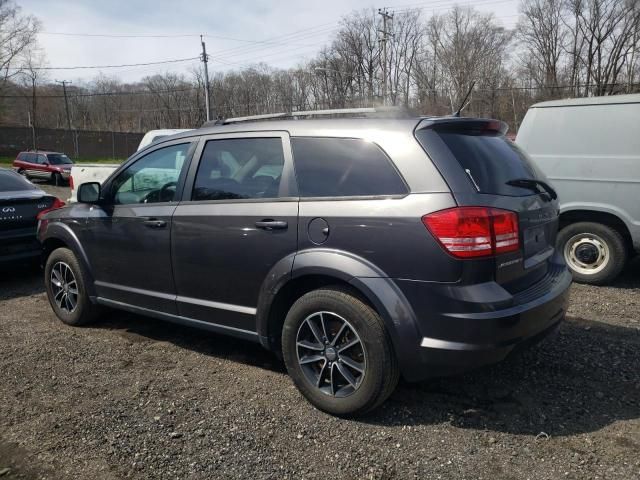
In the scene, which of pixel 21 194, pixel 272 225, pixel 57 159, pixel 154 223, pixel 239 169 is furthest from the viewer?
pixel 57 159

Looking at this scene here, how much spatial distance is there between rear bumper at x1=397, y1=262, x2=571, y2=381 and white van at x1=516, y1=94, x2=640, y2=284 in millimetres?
3547

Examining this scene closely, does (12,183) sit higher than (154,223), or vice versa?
(12,183)

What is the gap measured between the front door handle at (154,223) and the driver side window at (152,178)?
170 millimetres

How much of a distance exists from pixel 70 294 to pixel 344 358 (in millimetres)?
3090

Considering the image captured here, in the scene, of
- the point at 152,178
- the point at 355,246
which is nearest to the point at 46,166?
the point at 152,178

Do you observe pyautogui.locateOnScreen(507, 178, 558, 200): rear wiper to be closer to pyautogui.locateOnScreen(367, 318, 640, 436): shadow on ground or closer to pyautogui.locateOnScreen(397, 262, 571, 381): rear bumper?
pyautogui.locateOnScreen(397, 262, 571, 381): rear bumper

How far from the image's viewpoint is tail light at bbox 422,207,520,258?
2.68 m

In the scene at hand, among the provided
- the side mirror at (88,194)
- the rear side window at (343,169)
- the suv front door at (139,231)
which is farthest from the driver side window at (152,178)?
the rear side window at (343,169)

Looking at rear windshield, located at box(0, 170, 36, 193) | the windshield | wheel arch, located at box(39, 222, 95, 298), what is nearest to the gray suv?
wheel arch, located at box(39, 222, 95, 298)

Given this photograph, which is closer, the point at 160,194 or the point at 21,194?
the point at 160,194

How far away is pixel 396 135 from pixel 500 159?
28.9 inches

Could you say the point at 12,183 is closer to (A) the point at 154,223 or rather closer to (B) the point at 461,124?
(A) the point at 154,223

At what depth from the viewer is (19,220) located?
6.37m

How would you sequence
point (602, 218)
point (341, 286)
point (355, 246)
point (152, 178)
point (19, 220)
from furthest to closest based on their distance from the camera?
point (19, 220)
point (602, 218)
point (152, 178)
point (341, 286)
point (355, 246)
